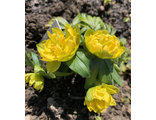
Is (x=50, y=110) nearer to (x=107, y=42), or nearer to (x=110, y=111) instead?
(x=110, y=111)

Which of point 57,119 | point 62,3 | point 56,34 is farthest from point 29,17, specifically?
point 57,119

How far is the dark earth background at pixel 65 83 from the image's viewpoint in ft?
5.55

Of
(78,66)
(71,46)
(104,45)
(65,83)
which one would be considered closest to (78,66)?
(78,66)

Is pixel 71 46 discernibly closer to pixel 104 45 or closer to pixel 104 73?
pixel 104 45

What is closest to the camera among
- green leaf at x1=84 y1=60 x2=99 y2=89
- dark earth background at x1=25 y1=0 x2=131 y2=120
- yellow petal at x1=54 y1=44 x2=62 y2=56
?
yellow petal at x1=54 y1=44 x2=62 y2=56

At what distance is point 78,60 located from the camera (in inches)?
47.5

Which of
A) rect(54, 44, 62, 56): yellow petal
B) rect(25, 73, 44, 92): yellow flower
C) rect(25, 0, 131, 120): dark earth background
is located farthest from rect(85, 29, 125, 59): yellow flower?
rect(25, 0, 131, 120): dark earth background

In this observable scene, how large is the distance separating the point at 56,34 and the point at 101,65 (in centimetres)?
64

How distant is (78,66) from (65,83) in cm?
80

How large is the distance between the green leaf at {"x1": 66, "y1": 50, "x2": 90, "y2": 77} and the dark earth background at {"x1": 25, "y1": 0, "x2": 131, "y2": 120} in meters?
0.78

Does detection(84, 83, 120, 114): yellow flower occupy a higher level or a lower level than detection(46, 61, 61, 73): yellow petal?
lower

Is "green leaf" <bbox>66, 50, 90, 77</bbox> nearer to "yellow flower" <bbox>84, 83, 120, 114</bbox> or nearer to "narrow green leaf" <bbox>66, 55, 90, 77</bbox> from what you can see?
"narrow green leaf" <bbox>66, 55, 90, 77</bbox>

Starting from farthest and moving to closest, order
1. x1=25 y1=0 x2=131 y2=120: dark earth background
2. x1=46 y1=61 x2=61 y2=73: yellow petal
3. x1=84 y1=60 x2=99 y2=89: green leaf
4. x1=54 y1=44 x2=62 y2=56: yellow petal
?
x1=25 y1=0 x2=131 y2=120: dark earth background < x1=84 y1=60 x2=99 y2=89: green leaf < x1=46 y1=61 x2=61 y2=73: yellow petal < x1=54 y1=44 x2=62 y2=56: yellow petal

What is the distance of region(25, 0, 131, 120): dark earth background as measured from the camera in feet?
5.55
